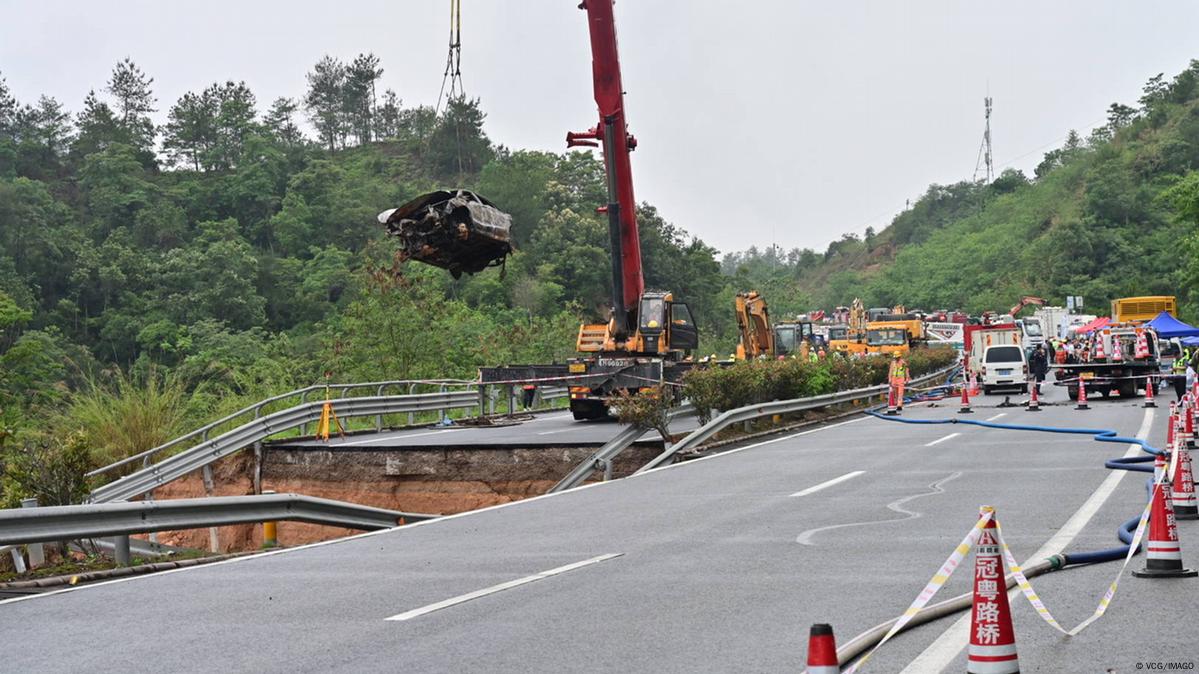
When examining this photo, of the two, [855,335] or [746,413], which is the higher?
[855,335]

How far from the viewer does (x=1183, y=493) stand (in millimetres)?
11438

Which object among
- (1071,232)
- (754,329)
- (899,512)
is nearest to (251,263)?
(754,329)

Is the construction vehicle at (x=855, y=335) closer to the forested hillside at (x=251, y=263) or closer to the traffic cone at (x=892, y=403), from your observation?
the forested hillside at (x=251, y=263)

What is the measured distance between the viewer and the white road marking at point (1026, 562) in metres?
6.30

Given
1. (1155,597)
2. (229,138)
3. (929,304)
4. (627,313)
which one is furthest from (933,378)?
(929,304)

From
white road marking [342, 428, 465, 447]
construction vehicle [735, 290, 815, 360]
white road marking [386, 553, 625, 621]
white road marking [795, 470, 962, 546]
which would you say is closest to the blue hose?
white road marking [795, 470, 962, 546]

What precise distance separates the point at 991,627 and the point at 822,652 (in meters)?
1.43

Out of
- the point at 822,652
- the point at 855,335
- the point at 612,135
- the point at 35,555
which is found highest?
the point at 612,135

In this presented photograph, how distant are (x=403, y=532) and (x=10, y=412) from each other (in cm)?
2611

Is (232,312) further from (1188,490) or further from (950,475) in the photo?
(1188,490)

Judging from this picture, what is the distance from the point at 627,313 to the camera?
29.4 m

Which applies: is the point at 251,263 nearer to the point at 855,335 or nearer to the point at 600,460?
the point at 855,335

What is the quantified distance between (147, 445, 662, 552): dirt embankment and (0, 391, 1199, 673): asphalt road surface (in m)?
5.29

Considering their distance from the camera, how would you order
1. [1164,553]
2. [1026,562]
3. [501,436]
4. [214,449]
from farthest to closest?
1. [501,436]
2. [214,449]
3. [1026,562]
4. [1164,553]
